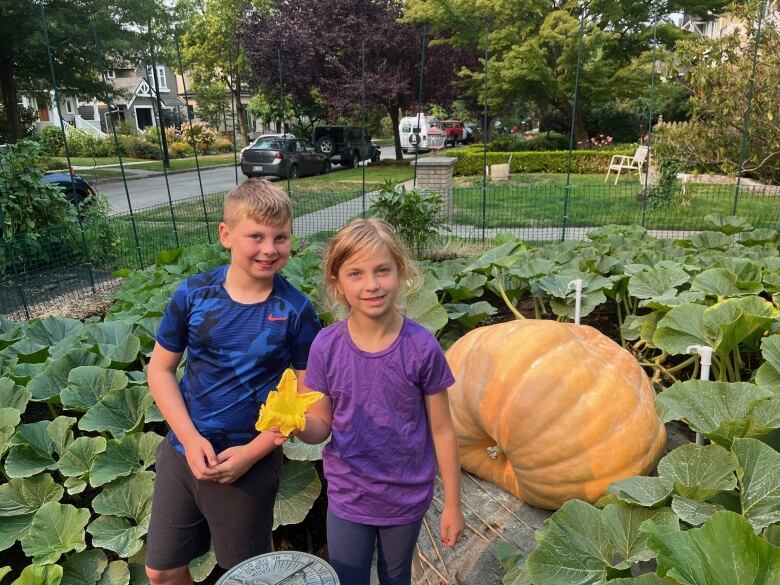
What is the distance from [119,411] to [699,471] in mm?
1937

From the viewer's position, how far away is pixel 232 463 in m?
1.57

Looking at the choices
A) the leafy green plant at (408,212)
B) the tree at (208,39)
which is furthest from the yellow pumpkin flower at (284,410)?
the tree at (208,39)

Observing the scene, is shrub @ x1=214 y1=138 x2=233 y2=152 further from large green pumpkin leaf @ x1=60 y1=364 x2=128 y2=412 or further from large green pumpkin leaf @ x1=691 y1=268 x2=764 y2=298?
large green pumpkin leaf @ x1=691 y1=268 x2=764 y2=298

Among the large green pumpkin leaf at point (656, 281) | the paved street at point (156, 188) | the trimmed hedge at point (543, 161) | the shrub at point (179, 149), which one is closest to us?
the large green pumpkin leaf at point (656, 281)

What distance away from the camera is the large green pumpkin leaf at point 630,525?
1.45m

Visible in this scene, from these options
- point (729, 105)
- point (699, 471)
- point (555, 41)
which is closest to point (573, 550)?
point (699, 471)

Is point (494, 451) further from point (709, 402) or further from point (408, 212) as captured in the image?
point (408, 212)

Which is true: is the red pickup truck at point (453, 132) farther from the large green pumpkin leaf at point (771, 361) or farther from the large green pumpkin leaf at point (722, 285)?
the large green pumpkin leaf at point (771, 361)

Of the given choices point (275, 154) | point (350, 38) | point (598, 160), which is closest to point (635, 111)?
point (598, 160)

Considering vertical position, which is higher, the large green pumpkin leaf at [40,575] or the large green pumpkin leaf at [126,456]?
the large green pumpkin leaf at [126,456]

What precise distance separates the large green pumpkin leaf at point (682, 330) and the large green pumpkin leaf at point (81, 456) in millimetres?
2131

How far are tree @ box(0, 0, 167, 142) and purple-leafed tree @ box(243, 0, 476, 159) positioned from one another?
3585 mm

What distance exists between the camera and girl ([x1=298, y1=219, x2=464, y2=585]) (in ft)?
4.86

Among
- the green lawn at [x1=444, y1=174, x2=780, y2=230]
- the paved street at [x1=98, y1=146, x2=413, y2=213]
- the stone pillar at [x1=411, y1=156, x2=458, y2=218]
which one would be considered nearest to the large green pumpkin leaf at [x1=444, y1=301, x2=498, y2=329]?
the green lawn at [x1=444, y1=174, x2=780, y2=230]
